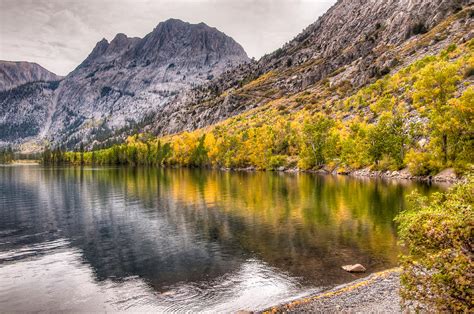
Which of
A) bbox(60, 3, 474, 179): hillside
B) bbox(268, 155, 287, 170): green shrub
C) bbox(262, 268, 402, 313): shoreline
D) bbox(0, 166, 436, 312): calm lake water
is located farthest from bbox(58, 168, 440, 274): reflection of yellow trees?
bbox(268, 155, 287, 170): green shrub

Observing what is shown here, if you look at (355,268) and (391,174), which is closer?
(355,268)

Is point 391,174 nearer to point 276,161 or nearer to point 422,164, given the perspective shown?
point 422,164

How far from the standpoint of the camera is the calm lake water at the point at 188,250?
80.6 ft

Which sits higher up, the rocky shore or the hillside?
the hillside

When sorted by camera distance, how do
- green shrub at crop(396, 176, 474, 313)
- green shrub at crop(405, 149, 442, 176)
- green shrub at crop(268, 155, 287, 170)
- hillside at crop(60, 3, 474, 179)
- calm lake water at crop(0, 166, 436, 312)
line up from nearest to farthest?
green shrub at crop(396, 176, 474, 313) < calm lake water at crop(0, 166, 436, 312) < hillside at crop(60, 3, 474, 179) < green shrub at crop(405, 149, 442, 176) < green shrub at crop(268, 155, 287, 170)

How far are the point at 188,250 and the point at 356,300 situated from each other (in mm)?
18759

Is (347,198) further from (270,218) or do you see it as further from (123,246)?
(123,246)

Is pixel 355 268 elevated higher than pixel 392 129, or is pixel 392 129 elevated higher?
pixel 392 129

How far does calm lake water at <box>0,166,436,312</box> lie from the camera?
2458 cm

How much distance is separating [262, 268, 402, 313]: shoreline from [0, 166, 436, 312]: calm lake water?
6.29 ft

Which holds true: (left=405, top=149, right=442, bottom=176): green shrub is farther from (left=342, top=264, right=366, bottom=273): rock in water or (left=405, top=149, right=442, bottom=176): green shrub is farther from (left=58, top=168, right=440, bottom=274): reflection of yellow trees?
(left=342, top=264, right=366, bottom=273): rock in water

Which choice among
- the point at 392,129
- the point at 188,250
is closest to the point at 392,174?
the point at 392,129

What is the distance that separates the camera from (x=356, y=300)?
20453mm

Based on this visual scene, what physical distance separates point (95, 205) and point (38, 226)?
17705 millimetres
